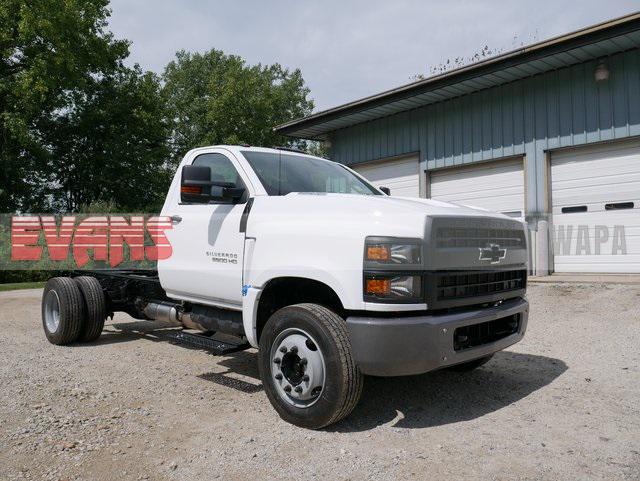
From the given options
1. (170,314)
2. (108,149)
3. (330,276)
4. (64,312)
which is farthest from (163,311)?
(108,149)

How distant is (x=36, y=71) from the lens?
23.2 m

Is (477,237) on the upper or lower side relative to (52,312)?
upper

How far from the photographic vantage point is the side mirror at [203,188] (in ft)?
13.8

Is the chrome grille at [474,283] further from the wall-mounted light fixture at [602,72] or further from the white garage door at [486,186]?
the white garage door at [486,186]

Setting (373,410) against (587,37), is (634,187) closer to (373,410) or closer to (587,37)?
(587,37)

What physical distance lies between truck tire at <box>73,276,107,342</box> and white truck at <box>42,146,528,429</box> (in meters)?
2.03

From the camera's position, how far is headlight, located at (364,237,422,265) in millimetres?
3379

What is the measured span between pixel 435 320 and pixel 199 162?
3001 mm

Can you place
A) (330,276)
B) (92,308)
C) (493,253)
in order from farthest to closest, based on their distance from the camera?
(92,308) → (493,253) → (330,276)

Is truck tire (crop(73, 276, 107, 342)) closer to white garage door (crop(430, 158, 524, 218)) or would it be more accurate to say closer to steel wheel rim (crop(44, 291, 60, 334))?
steel wheel rim (crop(44, 291, 60, 334))

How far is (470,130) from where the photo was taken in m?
11.6

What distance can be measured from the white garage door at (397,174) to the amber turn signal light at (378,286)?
9.45 metres

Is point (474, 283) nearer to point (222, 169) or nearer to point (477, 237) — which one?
point (477, 237)

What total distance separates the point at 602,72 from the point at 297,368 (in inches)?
343
